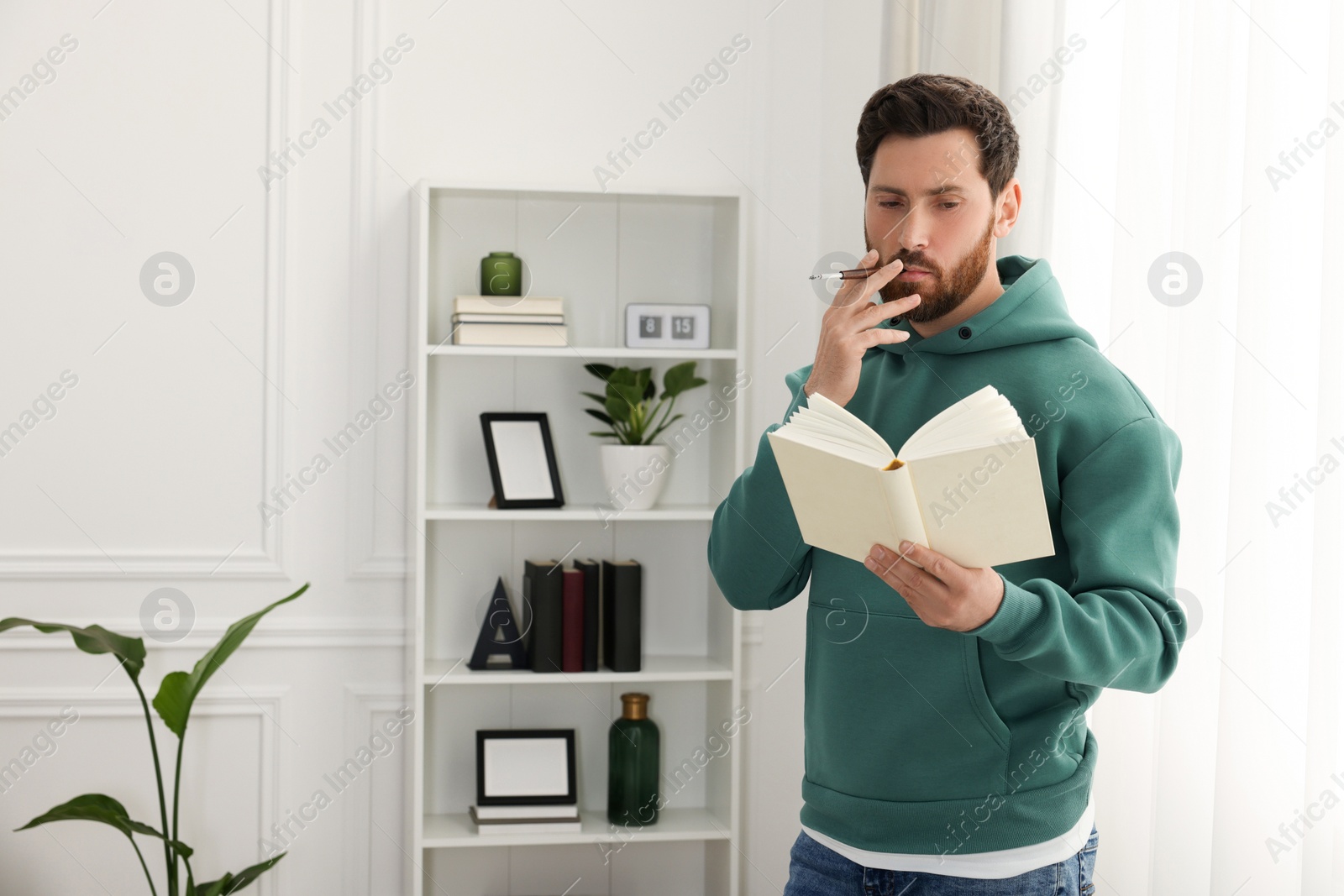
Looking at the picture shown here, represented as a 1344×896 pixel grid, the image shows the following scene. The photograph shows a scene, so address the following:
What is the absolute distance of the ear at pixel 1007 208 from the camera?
1.25 metres

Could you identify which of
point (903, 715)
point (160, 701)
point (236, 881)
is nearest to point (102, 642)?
point (160, 701)

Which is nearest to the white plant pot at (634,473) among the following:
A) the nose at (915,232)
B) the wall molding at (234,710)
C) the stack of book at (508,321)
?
the stack of book at (508,321)

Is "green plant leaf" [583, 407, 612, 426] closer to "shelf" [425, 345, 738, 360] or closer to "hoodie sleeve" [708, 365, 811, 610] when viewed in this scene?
"shelf" [425, 345, 738, 360]

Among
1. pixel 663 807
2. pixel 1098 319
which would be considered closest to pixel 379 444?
pixel 663 807

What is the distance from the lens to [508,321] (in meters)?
2.34

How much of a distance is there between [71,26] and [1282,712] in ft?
8.62

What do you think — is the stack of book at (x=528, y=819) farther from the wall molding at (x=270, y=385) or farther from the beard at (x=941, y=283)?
the beard at (x=941, y=283)

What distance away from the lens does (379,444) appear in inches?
98.1

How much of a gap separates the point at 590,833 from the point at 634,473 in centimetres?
79

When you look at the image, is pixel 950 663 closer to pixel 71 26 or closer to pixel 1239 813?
pixel 1239 813

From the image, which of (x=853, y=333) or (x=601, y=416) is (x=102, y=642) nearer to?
(x=601, y=416)

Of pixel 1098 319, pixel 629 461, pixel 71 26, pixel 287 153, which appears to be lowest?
pixel 629 461

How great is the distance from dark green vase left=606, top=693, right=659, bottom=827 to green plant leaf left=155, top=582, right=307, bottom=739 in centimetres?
76

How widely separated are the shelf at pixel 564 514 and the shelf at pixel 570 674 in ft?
1.09
